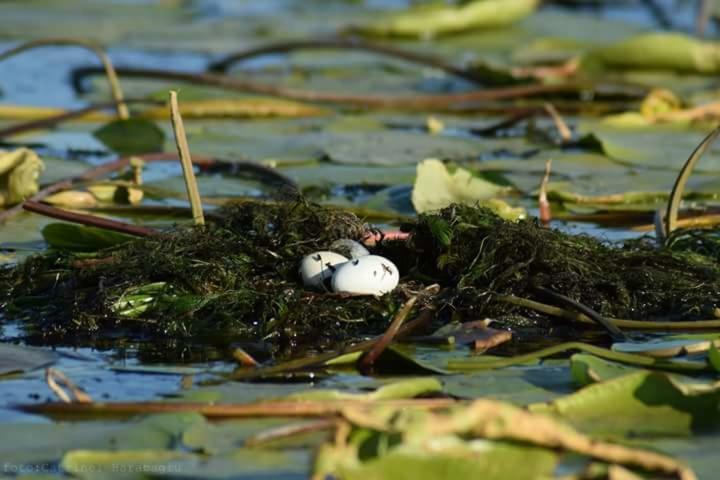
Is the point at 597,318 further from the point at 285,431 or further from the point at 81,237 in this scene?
the point at 81,237

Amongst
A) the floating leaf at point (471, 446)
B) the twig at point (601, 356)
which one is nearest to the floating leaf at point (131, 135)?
the twig at point (601, 356)

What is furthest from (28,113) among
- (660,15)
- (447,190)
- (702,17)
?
(660,15)

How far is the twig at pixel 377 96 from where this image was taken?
6.64 meters

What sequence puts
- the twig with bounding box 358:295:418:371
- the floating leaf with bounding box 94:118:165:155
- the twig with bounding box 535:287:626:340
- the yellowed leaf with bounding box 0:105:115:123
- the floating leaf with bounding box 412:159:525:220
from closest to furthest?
the twig with bounding box 358:295:418:371
the twig with bounding box 535:287:626:340
the floating leaf with bounding box 412:159:525:220
the floating leaf with bounding box 94:118:165:155
the yellowed leaf with bounding box 0:105:115:123

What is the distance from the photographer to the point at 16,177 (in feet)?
14.5

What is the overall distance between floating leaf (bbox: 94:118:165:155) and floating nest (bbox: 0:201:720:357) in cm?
232

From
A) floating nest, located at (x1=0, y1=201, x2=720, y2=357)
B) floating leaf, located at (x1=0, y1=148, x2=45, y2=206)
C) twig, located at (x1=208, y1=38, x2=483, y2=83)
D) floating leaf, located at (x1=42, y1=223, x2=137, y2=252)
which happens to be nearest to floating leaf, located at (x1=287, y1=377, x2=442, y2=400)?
floating nest, located at (x1=0, y1=201, x2=720, y2=357)

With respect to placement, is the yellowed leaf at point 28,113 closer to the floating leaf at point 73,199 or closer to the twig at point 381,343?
the floating leaf at point 73,199

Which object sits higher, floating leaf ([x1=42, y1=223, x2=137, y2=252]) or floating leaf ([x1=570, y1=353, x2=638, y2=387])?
floating leaf ([x1=42, y1=223, x2=137, y2=252])

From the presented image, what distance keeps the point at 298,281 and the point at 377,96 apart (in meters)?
3.88

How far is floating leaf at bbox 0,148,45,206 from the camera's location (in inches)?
174

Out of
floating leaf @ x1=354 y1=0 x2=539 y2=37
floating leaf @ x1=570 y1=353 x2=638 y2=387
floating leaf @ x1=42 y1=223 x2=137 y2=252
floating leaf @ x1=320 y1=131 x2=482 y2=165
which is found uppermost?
floating leaf @ x1=354 y1=0 x2=539 y2=37

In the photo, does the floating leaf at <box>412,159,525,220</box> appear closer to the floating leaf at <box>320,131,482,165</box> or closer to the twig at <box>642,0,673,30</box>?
the floating leaf at <box>320,131,482,165</box>

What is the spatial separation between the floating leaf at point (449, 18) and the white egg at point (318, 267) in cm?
664
